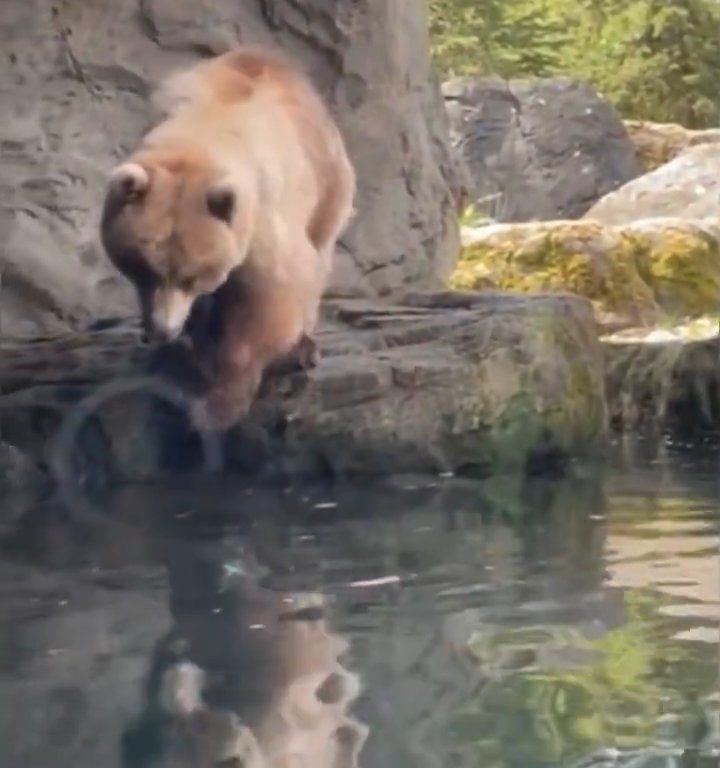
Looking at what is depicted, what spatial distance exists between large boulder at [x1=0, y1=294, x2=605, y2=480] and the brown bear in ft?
0.89

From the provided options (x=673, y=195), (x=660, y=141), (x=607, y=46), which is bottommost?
(x=673, y=195)

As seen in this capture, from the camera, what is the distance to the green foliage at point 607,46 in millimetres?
20500

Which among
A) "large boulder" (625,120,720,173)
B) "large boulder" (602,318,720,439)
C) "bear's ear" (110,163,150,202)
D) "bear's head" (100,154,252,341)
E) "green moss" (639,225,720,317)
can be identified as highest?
"bear's ear" (110,163,150,202)

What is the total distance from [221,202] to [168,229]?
19cm

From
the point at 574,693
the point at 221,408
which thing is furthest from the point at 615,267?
the point at 574,693

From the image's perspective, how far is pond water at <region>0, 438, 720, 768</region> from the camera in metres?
3.82

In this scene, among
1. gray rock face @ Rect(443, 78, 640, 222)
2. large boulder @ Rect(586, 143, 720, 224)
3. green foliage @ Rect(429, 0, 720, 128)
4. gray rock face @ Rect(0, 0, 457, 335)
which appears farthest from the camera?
green foliage @ Rect(429, 0, 720, 128)

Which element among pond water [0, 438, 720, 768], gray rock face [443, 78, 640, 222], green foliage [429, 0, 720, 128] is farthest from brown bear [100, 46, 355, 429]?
green foliage [429, 0, 720, 128]

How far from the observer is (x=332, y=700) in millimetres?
4121

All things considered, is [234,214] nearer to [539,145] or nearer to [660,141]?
[539,145]

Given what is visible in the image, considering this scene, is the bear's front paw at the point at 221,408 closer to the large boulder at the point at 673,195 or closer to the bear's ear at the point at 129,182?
the bear's ear at the point at 129,182

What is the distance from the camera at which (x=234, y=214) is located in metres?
6.21

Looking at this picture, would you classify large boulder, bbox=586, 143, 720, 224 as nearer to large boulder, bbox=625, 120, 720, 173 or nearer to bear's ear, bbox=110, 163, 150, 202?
large boulder, bbox=625, 120, 720, 173

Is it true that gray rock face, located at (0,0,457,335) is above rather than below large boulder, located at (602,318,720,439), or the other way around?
above
